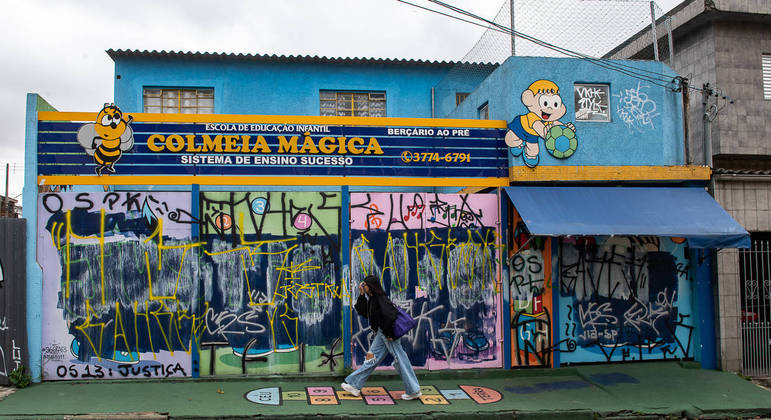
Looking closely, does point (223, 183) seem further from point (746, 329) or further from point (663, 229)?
point (746, 329)

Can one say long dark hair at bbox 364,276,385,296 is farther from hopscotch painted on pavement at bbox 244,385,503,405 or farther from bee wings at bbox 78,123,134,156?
bee wings at bbox 78,123,134,156

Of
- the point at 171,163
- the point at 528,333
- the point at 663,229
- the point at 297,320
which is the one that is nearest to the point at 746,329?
the point at 663,229

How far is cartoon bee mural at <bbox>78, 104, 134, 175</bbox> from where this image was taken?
7.84m

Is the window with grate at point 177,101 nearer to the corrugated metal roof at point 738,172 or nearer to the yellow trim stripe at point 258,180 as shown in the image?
the yellow trim stripe at point 258,180

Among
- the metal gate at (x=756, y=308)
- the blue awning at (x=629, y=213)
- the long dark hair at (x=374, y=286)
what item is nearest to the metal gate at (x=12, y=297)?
the long dark hair at (x=374, y=286)

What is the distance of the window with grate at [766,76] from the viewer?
35.1ft

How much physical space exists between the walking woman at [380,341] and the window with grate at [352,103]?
7068 mm

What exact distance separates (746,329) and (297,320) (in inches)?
294

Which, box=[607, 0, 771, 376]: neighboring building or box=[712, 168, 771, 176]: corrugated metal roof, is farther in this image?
box=[712, 168, 771, 176]: corrugated metal roof

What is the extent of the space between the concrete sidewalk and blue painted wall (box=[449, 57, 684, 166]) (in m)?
3.44

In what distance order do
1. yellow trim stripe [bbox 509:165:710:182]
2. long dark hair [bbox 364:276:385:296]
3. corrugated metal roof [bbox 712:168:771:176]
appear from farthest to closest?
corrugated metal roof [bbox 712:168:771:176] → yellow trim stripe [bbox 509:165:710:182] → long dark hair [bbox 364:276:385:296]

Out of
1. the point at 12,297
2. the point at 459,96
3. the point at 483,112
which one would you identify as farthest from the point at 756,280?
the point at 12,297

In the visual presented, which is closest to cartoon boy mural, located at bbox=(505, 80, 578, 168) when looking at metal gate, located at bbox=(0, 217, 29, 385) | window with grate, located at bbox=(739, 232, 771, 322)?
window with grate, located at bbox=(739, 232, 771, 322)

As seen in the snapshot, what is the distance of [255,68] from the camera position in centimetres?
1315
